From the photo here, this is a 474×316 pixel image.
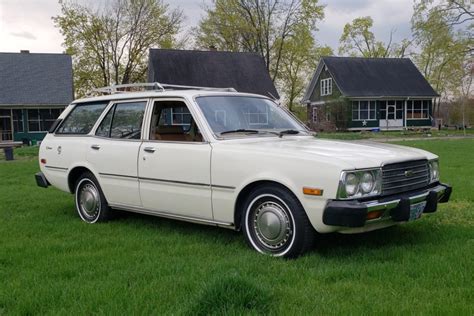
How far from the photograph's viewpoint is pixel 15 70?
36.8 meters

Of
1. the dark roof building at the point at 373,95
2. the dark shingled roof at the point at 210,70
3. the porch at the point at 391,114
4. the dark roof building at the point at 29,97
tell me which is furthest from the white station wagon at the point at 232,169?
the porch at the point at 391,114

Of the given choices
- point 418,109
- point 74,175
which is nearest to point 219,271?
point 74,175

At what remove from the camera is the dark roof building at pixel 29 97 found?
115 ft

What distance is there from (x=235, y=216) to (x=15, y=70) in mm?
35998

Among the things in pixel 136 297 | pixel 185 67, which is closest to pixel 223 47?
pixel 185 67

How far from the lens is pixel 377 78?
44875 mm

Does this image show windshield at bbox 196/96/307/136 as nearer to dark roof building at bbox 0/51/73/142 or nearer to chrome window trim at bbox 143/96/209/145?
chrome window trim at bbox 143/96/209/145

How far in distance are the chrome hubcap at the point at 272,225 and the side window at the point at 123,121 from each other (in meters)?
2.09

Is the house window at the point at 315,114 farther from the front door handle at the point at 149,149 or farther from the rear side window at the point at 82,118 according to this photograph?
the front door handle at the point at 149,149

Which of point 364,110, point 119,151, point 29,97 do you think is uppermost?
point 29,97

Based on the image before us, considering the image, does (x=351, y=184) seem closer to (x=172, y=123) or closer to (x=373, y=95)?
(x=172, y=123)

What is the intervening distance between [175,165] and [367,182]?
2130mm

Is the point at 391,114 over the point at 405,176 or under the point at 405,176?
over

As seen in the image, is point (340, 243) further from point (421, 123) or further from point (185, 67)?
point (421, 123)
